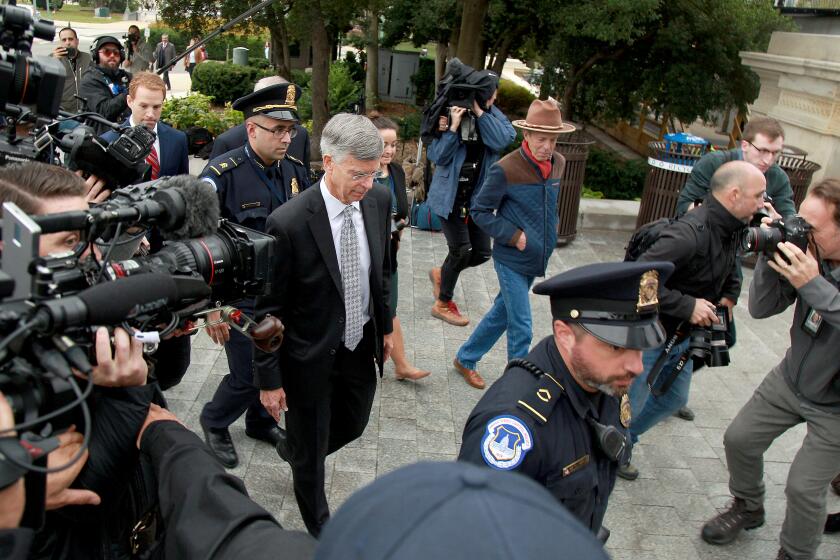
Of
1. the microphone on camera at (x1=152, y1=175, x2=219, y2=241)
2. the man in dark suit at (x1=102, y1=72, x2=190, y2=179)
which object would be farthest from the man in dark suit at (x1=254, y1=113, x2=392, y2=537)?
the man in dark suit at (x1=102, y1=72, x2=190, y2=179)

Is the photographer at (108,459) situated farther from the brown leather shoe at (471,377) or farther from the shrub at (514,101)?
the shrub at (514,101)

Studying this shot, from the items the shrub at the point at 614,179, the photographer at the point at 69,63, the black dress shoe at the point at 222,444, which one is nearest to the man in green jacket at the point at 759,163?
the black dress shoe at the point at 222,444

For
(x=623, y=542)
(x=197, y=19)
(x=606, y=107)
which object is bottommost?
(x=623, y=542)

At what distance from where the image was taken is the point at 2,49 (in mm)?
3207

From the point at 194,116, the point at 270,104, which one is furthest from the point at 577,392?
the point at 194,116

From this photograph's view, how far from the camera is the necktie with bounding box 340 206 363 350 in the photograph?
364 cm

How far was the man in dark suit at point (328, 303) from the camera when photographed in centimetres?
350

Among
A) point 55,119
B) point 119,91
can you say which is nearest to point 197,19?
point 119,91

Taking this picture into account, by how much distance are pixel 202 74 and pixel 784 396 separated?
721 inches

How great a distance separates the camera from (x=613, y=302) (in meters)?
2.63

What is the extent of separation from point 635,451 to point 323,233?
2751 millimetres

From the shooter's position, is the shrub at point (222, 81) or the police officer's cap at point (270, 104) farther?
the shrub at point (222, 81)

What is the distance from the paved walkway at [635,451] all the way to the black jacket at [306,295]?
3.24ft

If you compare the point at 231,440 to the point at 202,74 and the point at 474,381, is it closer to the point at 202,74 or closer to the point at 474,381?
the point at 474,381
